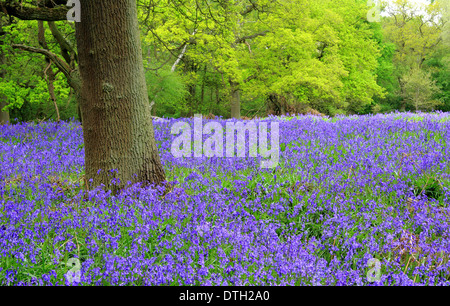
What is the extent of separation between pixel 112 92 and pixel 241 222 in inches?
92.0

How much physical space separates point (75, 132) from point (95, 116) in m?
5.40

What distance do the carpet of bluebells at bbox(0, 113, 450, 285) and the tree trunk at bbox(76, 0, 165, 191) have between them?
428 mm

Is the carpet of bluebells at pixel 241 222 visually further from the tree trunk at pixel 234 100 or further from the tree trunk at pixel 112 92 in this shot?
the tree trunk at pixel 234 100

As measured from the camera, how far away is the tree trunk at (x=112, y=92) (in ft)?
14.8

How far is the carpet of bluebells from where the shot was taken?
8.67 feet

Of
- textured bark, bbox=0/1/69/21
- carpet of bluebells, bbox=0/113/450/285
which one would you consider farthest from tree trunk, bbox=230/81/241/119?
textured bark, bbox=0/1/69/21

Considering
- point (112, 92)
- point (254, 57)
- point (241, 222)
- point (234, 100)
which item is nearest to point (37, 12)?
point (112, 92)

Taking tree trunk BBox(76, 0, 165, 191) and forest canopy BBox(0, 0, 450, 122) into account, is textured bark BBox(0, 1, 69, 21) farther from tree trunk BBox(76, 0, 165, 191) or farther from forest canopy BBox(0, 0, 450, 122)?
tree trunk BBox(76, 0, 165, 191)

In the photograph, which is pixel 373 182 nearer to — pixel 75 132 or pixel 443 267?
pixel 443 267

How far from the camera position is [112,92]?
4531 millimetres

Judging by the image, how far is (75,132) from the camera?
952cm

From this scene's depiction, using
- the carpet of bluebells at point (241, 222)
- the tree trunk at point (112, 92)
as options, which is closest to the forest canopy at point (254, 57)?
the tree trunk at point (112, 92)

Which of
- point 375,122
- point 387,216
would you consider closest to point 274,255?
point 387,216

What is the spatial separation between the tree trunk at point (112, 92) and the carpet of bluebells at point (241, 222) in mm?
428
